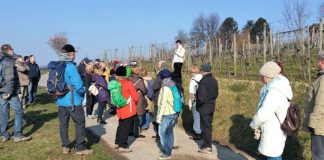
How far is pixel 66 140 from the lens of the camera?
796 cm

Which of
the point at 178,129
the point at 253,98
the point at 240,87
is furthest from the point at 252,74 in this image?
the point at 178,129

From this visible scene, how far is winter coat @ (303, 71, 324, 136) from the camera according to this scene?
5141mm

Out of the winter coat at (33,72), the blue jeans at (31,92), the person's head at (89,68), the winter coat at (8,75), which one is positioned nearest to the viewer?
the winter coat at (8,75)

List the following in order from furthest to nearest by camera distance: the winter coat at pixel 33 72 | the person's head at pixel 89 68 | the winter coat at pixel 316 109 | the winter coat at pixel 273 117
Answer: the winter coat at pixel 33 72
the person's head at pixel 89 68
the winter coat at pixel 316 109
the winter coat at pixel 273 117

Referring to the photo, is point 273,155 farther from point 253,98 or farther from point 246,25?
point 246,25

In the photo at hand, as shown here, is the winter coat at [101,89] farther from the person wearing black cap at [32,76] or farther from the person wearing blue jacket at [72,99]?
the person wearing black cap at [32,76]

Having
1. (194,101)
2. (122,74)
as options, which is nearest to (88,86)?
(194,101)

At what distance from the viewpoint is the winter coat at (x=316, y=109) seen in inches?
202

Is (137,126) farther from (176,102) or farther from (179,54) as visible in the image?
(179,54)

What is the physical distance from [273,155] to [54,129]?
6.84 meters

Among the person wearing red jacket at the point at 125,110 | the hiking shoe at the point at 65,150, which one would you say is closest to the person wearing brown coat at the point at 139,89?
the person wearing red jacket at the point at 125,110

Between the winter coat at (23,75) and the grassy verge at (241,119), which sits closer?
the grassy verge at (241,119)

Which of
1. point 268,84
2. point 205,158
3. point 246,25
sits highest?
point 246,25

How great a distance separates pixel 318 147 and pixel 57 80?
15.8ft
